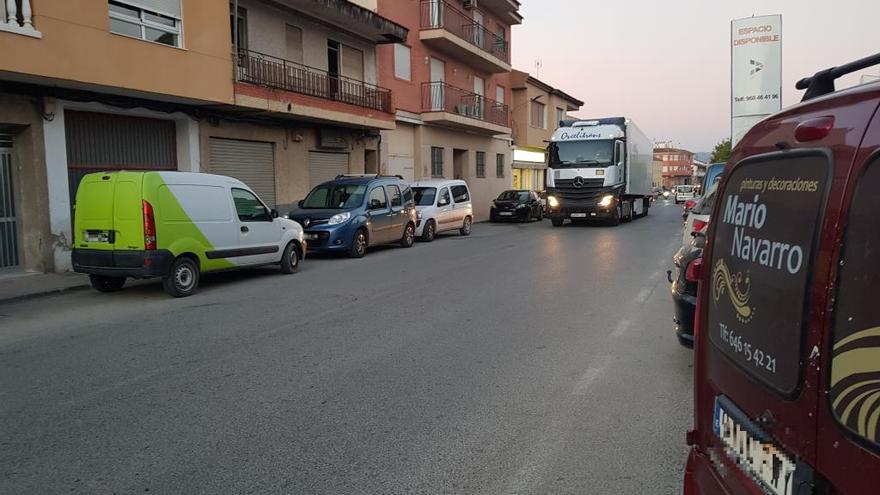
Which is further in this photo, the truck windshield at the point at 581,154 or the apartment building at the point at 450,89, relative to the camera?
the apartment building at the point at 450,89

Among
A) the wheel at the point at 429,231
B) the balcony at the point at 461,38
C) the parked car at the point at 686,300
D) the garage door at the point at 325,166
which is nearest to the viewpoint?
the parked car at the point at 686,300

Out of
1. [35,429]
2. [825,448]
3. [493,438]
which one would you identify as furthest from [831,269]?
[35,429]

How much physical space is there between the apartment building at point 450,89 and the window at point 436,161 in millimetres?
44

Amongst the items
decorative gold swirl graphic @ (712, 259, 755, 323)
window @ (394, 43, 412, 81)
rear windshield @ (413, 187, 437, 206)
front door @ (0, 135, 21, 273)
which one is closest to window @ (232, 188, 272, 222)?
front door @ (0, 135, 21, 273)

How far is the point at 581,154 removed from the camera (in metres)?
22.2

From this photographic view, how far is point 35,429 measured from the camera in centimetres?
408

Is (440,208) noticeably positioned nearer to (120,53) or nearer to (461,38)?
(120,53)

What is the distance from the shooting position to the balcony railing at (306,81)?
15977 mm

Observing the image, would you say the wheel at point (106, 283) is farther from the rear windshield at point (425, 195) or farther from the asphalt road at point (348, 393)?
the rear windshield at point (425, 195)

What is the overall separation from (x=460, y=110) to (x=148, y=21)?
15787mm

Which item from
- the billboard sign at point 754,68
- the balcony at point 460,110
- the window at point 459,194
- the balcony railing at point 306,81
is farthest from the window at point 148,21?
the billboard sign at point 754,68

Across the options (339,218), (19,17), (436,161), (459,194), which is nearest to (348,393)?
(339,218)

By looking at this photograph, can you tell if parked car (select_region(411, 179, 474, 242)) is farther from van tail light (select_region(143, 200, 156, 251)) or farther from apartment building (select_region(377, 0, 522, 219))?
van tail light (select_region(143, 200, 156, 251))

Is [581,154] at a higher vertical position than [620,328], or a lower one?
higher
